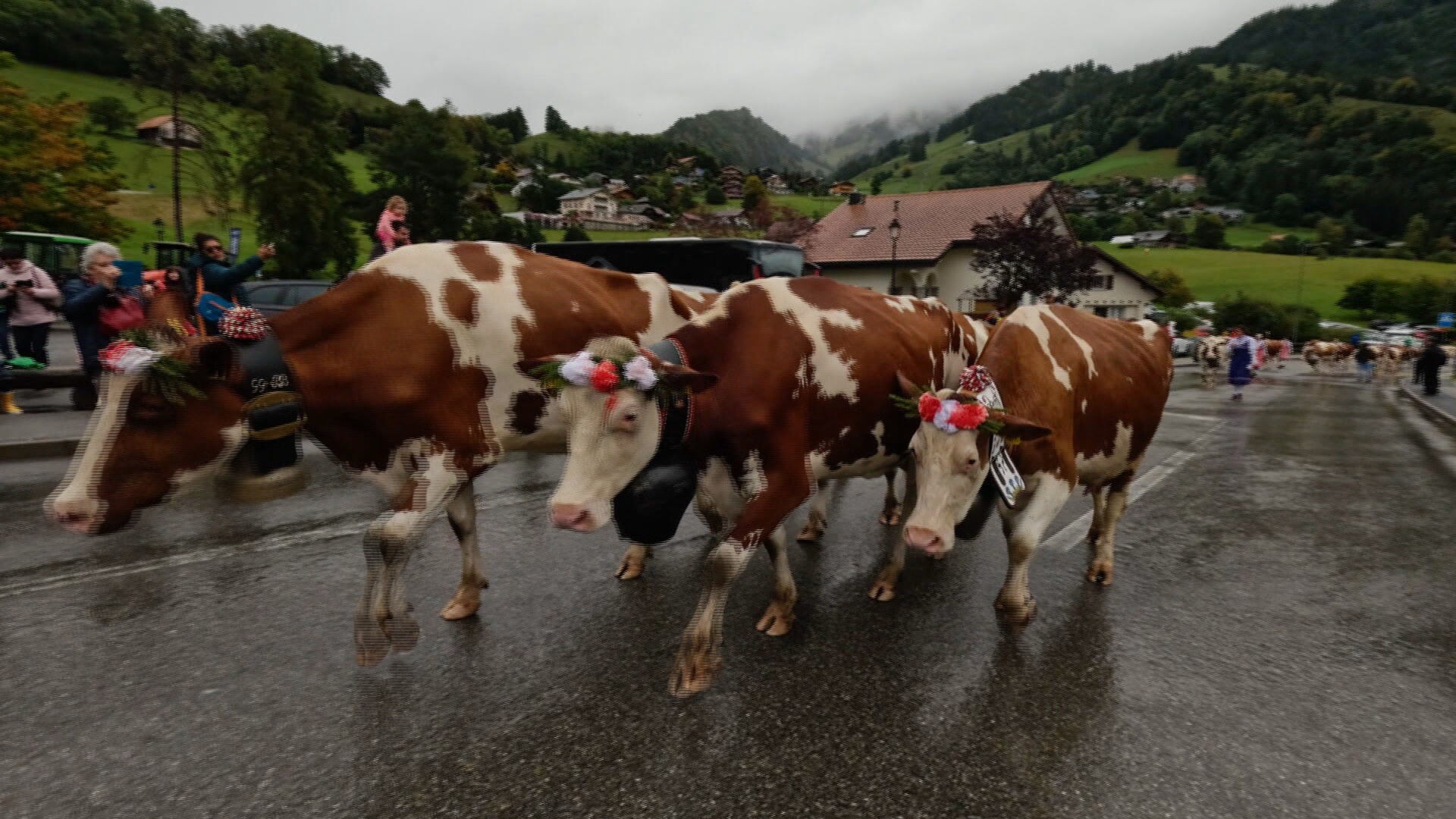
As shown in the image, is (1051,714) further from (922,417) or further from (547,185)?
(547,185)

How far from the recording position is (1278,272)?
3118 inches

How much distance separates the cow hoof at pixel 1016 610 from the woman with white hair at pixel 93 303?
317 inches

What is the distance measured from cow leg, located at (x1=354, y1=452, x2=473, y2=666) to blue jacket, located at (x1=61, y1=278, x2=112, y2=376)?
7.00 meters

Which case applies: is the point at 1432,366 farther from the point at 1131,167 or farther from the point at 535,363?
the point at 1131,167

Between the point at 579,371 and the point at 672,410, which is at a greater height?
the point at 579,371

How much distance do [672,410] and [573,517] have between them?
0.67 metres

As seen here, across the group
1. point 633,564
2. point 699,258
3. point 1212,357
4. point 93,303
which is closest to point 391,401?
point 633,564

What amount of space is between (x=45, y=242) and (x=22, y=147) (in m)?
9.17

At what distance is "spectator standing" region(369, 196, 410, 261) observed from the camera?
5.34 m

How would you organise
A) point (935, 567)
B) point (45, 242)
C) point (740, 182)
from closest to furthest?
point (935, 567)
point (45, 242)
point (740, 182)

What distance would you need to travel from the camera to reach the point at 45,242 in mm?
24234

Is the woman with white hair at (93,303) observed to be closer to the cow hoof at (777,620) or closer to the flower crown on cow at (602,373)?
the flower crown on cow at (602,373)

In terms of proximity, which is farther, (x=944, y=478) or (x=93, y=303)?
(x=93, y=303)

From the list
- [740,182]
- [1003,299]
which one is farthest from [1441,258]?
[740,182]
